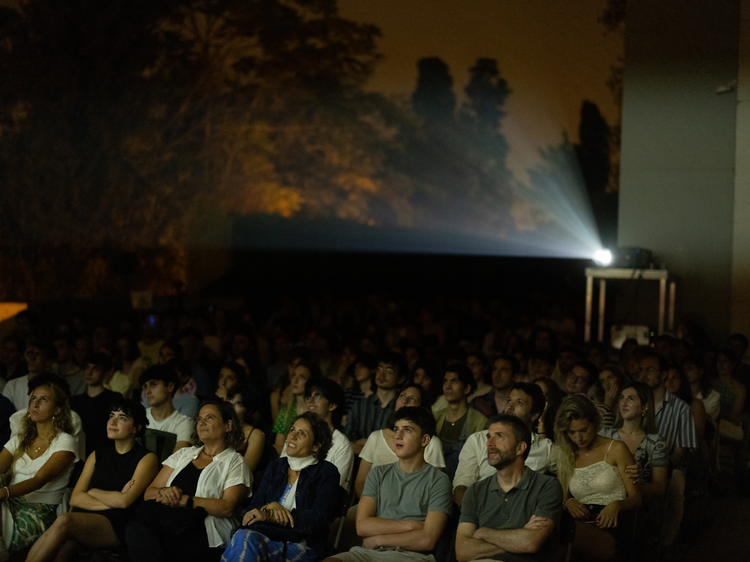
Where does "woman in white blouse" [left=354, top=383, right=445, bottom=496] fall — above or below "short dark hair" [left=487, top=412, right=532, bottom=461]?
below

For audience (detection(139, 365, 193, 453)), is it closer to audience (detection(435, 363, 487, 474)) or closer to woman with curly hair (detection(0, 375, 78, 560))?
woman with curly hair (detection(0, 375, 78, 560))

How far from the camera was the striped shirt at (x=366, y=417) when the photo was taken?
5.27 m

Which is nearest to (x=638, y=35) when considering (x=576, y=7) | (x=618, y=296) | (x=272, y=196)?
(x=618, y=296)

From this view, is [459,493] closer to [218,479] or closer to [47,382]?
[218,479]

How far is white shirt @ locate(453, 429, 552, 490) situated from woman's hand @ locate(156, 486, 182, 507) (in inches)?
51.2

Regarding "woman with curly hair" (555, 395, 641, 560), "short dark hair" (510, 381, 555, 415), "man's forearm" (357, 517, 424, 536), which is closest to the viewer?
"man's forearm" (357, 517, 424, 536)

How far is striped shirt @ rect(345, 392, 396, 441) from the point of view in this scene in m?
5.27

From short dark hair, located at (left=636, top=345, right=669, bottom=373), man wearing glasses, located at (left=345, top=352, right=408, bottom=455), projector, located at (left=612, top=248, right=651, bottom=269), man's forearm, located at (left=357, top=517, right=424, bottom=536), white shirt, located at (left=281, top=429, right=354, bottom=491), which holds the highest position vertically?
projector, located at (left=612, top=248, right=651, bottom=269)

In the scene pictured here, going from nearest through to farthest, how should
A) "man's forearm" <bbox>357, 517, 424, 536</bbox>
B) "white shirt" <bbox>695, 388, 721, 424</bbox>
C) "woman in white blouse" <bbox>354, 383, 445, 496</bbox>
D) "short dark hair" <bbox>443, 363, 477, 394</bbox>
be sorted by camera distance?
1. "man's forearm" <bbox>357, 517, 424, 536</bbox>
2. "woman in white blouse" <bbox>354, 383, 445, 496</bbox>
3. "short dark hair" <bbox>443, 363, 477, 394</bbox>
4. "white shirt" <bbox>695, 388, 721, 424</bbox>

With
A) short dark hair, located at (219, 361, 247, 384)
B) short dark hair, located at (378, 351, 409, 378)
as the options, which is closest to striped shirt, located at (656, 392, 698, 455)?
short dark hair, located at (378, 351, 409, 378)

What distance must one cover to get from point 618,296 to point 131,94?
11272 mm

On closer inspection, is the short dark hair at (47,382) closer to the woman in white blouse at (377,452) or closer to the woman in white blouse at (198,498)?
the woman in white blouse at (198,498)

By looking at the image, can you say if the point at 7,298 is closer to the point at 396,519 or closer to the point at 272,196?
the point at 272,196

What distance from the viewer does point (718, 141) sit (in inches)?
392
